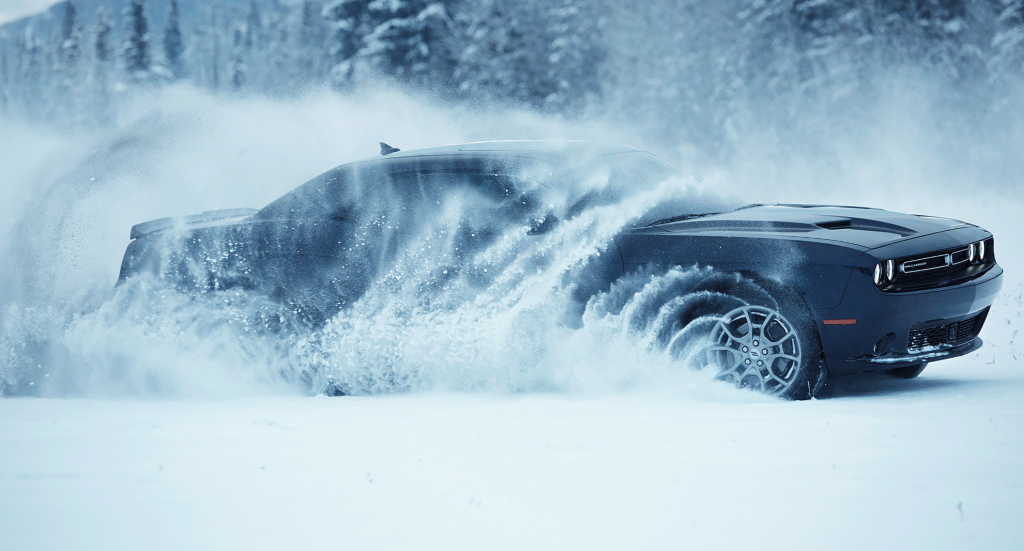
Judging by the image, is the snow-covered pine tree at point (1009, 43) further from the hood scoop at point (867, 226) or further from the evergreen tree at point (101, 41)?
the evergreen tree at point (101, 41)

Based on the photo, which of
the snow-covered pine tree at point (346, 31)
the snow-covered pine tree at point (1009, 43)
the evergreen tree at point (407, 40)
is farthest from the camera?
the snow-covered pine tree at point (346, 31)

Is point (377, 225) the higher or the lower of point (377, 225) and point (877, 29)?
the lower

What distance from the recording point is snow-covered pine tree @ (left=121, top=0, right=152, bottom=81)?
46.8 metres

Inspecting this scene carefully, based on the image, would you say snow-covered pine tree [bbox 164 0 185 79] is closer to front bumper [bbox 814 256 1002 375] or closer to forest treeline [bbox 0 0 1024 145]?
forest treeline [bbox 0 0 1024 145]

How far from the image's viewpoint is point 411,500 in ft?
9.77

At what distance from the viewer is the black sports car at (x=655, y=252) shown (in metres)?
4.46

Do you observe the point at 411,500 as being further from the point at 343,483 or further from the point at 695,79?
the point at 695,79

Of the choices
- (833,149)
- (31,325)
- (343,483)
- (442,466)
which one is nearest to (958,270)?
(442,466)

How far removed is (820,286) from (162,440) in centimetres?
317

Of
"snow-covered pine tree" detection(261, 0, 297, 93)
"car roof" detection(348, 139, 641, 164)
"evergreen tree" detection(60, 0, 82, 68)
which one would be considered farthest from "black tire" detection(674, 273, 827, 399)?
"evergreen tree" detection(60, 0, 82, 68)

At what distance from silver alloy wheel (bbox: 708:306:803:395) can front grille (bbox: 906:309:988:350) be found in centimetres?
58

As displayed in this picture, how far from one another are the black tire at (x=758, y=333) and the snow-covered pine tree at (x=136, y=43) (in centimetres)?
4813

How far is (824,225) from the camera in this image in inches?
190

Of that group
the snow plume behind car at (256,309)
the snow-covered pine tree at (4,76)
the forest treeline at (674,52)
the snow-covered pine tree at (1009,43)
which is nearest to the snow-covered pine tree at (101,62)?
the snow-covered pine tree at (4,76)
